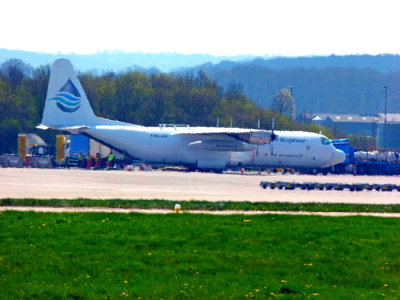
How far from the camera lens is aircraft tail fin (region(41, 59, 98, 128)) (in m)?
73.2

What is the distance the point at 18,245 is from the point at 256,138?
159 feet

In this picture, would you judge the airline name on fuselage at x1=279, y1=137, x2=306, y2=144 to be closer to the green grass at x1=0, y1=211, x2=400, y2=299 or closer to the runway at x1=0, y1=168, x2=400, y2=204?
the runway at x1=0, y1=168, x2=400, y2=204

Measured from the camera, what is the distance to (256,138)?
70.5 m

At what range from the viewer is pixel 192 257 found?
72.1ft

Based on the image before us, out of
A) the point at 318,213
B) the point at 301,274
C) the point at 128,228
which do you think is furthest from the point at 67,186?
the point at 301,274

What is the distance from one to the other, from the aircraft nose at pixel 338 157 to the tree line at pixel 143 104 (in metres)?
27.7

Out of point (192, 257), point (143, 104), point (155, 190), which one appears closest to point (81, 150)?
point (143, 104)

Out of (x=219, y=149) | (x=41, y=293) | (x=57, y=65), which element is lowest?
(x=41, y=293)

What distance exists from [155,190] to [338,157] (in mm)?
31862

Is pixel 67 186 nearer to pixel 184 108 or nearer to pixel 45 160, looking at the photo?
pixel 45 160

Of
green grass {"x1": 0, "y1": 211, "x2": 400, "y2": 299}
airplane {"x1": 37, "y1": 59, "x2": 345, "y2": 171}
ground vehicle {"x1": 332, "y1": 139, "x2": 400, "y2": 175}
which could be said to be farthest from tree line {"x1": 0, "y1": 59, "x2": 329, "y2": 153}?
green grass {"x1": 0, "y1": 211, "x2": 400, "y2": 299}

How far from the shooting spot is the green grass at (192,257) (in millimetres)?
18406

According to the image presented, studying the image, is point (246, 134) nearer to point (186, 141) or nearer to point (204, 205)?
point (186, 141)

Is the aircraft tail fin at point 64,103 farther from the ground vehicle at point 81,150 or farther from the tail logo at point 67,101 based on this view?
the ground vehicle at point 81,150
